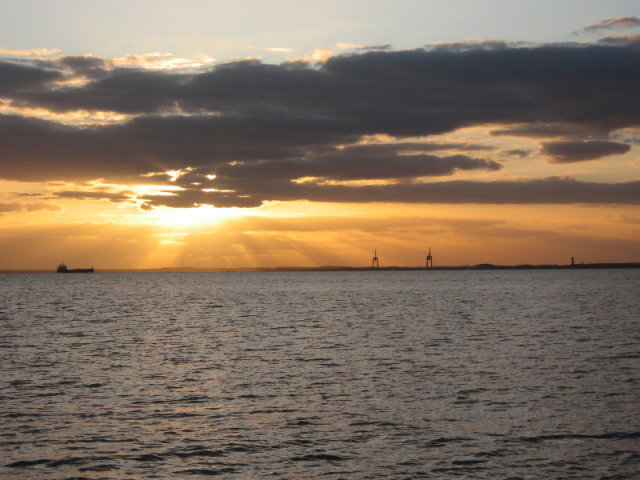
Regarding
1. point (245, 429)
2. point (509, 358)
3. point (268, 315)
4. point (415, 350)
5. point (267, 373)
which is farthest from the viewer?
point (268, 315)

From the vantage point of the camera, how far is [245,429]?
34.7 m

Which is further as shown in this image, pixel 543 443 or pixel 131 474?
pixel 543 443

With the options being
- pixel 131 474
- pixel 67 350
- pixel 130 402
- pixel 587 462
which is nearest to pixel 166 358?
pixel 67 350

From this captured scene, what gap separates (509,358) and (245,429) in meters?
33.2

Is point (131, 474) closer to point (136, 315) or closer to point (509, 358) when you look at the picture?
point (509, 358)

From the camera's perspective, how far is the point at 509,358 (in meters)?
60.9

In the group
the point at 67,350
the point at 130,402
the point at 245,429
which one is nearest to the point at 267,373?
the point at 130,402

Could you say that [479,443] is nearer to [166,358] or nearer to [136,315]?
[166,358]

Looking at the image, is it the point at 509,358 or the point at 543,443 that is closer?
the point at 543,443

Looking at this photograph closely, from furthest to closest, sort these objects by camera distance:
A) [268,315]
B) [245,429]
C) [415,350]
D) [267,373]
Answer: [268,315] → [415,350] → [267,373] → [245,429]

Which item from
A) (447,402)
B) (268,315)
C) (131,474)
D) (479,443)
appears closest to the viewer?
(131,474)

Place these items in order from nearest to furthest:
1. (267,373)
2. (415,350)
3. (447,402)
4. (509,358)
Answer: (447,402)
(267,373)
(509,358)
(415,350)

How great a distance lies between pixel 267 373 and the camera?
5253cm

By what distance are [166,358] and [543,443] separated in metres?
39.0
